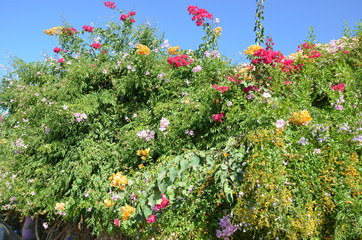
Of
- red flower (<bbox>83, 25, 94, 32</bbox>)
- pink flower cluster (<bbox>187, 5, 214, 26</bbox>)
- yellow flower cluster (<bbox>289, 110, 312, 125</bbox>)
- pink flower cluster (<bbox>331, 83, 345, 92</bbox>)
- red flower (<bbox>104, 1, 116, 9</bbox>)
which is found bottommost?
yellow flower cluster (<bbox>289, 110, 312, 125</bbox>)

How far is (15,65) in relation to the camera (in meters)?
6.56

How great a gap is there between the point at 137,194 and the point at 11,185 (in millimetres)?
2485

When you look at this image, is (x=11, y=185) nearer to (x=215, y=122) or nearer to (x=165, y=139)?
(x=165, y=139)

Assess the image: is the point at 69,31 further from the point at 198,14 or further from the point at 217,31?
the point at 217,31

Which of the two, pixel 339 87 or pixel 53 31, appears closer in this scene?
pixel 339 87

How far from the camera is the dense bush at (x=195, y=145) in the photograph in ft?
9.18

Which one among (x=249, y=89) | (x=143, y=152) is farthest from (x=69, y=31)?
(x=249, y=89)

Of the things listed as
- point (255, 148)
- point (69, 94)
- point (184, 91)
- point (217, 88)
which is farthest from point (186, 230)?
point (69, 94)

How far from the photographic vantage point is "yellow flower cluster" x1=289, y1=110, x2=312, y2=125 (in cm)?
309

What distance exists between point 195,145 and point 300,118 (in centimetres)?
114

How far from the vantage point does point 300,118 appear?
3111 millimetres

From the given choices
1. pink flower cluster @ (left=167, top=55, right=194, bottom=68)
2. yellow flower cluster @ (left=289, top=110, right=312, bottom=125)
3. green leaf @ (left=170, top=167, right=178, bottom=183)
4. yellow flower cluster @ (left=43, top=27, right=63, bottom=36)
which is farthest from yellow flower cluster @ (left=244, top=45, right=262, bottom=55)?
yellow flower cluster @ (left=43, top=27, right=63, bottom=36)

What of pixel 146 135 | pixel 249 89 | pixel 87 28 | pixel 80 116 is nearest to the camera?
pixel 249 89

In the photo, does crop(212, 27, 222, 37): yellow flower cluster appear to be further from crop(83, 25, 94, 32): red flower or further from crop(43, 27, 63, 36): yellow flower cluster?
crop(43, 27, 63, 36): yellow flower cluster
